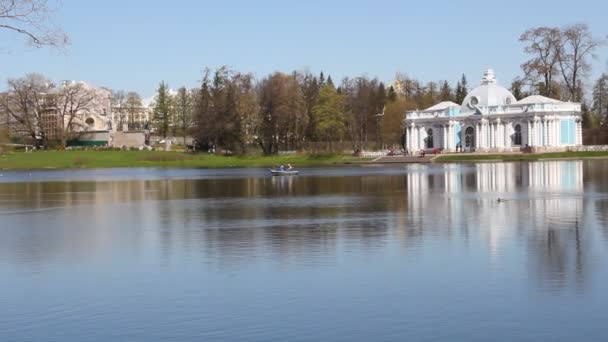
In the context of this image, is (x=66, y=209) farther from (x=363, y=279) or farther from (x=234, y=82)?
(x=234, y=82)

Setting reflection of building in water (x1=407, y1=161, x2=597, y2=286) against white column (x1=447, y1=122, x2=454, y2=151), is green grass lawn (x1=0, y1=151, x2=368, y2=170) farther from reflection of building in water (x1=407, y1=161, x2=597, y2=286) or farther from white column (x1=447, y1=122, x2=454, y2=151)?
reflection of building in water (x1=407, y1=161, x2=597, y2=286)

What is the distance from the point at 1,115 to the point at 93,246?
10841 cm

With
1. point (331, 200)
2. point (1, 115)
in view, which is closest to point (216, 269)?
point (331, 200)

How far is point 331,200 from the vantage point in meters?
39.1

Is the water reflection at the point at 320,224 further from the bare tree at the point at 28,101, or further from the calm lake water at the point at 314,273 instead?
the bare tree at the point at 28,101

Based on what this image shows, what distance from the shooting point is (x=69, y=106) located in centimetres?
13125

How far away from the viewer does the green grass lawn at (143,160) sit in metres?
99.1

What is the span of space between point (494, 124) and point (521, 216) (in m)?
77.6

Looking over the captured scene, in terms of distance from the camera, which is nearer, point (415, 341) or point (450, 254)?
point (415, 341)

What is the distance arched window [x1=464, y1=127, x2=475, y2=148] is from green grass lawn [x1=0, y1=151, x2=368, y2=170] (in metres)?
15.5

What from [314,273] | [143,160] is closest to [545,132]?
[143,160]

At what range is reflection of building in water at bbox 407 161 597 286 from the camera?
19.5 m

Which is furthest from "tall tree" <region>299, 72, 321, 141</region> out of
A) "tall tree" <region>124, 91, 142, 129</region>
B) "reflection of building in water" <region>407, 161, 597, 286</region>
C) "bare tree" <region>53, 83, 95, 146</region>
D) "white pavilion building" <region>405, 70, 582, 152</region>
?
"reflection of building in water" <region>407, 161, 597, 286</region>

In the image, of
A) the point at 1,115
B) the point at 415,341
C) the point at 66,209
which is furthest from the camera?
the point at 1,115
